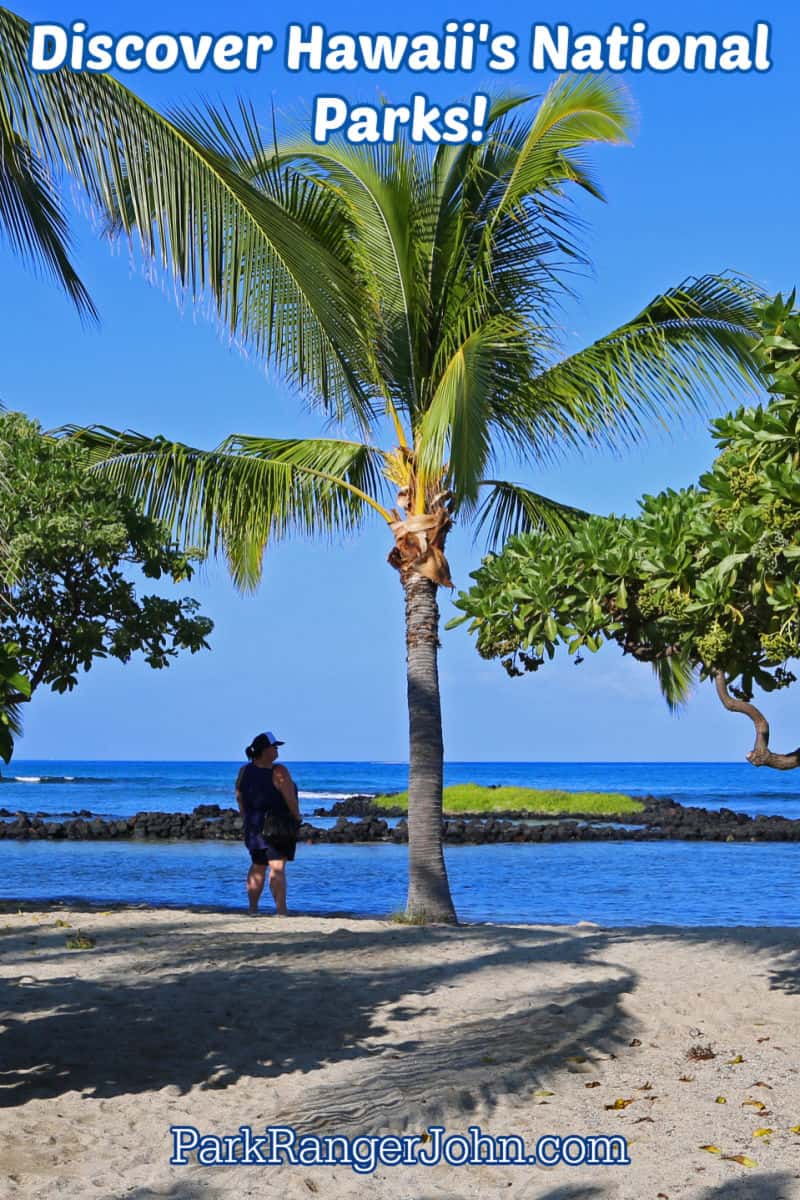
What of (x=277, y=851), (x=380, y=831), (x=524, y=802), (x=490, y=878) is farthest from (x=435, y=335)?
(x=524, y=802)

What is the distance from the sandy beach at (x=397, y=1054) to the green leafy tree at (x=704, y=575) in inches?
79.9

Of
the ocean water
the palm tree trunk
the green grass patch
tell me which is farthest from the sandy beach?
the green grass patch

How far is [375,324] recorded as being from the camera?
11.8 meters

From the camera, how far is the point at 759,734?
289 inches

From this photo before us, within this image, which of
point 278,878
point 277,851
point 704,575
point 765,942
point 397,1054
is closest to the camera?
point 704,575

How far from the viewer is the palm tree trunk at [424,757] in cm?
1159

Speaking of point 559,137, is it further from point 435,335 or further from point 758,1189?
point 758,1189

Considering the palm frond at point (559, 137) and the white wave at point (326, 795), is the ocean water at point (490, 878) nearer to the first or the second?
the palm frond at point (559, 137)

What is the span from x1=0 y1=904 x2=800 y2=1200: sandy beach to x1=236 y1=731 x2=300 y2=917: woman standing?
37.8 inches

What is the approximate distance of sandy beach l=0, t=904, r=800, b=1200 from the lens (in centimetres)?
525

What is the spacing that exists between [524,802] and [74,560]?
35733 mm

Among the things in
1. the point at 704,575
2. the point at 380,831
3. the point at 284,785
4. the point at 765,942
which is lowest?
the point at 380,831

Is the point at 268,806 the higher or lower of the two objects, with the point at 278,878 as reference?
higher

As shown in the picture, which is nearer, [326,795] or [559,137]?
[559,137]
